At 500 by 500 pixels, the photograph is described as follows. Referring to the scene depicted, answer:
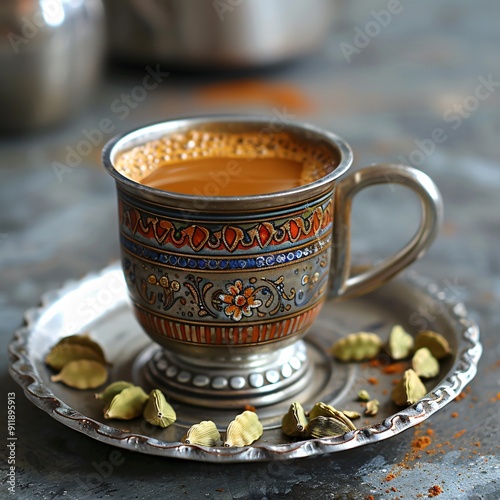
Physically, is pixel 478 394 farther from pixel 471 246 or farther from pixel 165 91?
pixel 165 91

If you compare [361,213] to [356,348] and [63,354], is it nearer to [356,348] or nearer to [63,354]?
[356,348]

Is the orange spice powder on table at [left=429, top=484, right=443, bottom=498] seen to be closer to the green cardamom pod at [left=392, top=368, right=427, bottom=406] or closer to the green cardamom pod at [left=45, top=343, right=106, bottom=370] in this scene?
the green cardamom pod at [left=392, top=368, right=427, bottom=406]

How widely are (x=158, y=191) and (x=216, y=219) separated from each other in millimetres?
46

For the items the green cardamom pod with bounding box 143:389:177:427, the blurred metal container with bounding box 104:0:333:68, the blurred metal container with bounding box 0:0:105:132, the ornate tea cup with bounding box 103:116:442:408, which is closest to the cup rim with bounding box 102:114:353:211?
the ornate tea cup with bounding box 103:116:442:408

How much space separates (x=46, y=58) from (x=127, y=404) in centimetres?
89

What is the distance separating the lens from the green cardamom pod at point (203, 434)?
625 mm

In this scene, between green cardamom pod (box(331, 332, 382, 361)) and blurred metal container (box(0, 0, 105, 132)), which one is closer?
green cardamom pod (box(331, 332, 382, 361))

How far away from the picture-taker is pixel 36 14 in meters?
1.37

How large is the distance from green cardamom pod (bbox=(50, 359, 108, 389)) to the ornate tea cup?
5 centimetres

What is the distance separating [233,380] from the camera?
2.30ft

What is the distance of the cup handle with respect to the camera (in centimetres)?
70

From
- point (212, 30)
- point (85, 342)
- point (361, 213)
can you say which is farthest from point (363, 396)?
point (212, 30)

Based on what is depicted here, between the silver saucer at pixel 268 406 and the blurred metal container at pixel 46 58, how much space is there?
641mm

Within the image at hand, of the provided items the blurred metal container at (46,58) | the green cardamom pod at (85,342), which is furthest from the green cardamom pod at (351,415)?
the blurred metal container at (46,58)
